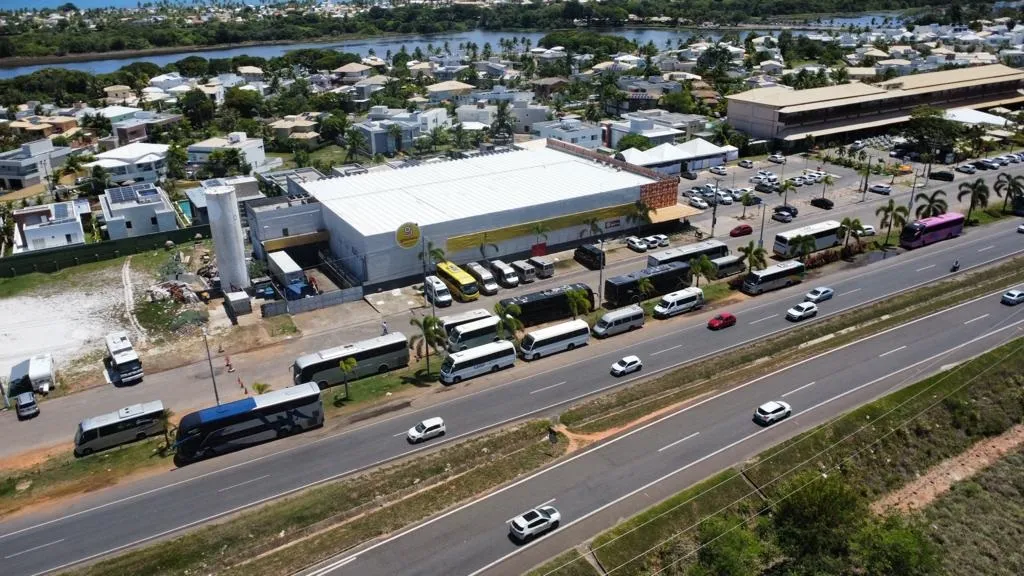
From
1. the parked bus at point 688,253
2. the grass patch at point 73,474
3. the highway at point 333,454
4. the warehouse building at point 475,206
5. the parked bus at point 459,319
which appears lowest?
the grass patch at point 73,474

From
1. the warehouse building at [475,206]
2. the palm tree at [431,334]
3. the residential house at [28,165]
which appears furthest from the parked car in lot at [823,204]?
the residential house at [28,165]

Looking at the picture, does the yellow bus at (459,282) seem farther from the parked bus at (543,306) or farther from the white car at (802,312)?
the white car at (802,312)

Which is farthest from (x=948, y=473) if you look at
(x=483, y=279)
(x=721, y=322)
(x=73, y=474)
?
(x=73, y=474)

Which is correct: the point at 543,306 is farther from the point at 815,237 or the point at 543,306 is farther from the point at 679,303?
the point at 815,237

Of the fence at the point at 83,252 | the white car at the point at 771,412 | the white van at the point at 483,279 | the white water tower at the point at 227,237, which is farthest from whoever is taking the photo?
the fence at the point at 83,252

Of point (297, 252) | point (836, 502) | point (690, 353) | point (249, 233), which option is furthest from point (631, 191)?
point (836, 502)

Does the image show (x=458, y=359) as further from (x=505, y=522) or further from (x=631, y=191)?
(x=631, y=191)

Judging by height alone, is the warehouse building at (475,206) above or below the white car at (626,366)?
above
